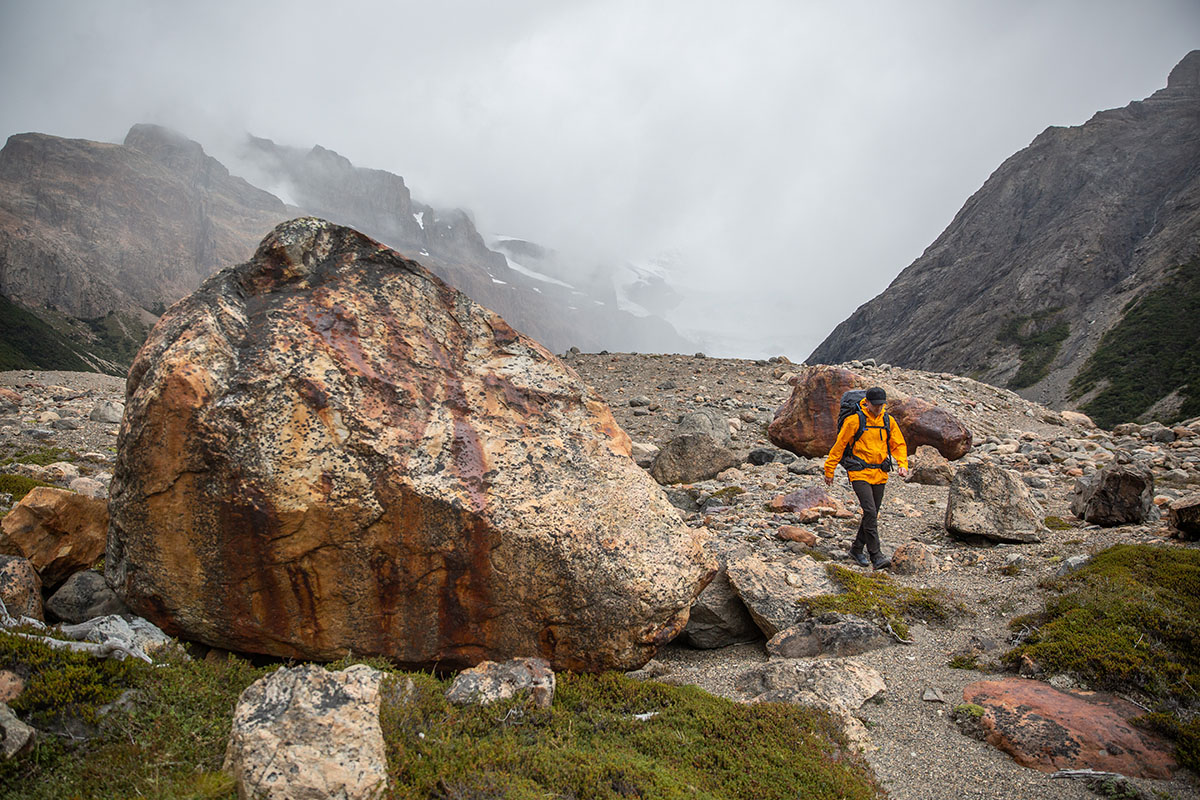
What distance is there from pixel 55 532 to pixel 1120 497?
56.9 feet

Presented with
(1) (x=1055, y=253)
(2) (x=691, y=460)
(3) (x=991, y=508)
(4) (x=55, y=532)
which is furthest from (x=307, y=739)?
(1) (x=1055, y=253)

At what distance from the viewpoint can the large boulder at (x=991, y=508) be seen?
10.8m

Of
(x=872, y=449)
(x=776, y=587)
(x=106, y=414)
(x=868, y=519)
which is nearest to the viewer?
(x=776, y=587)

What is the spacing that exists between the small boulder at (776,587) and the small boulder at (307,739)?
210 inches

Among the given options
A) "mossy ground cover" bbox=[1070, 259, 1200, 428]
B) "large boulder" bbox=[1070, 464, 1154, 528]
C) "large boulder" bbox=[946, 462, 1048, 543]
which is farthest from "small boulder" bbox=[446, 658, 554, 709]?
"mossy ground cover" bbox=[1070, 259, 1200, 428]

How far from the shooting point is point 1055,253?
155 meters

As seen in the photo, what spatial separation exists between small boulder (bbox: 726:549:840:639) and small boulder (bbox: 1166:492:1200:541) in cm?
574

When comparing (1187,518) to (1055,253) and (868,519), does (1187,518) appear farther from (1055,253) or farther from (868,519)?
(1055,253)

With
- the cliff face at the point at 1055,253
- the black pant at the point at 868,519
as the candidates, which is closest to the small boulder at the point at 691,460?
the black pant at the point at 868,519

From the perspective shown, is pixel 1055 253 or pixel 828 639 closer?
pixel 828 639

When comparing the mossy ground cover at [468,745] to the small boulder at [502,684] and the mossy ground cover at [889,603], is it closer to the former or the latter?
the small boulder at [502,684]

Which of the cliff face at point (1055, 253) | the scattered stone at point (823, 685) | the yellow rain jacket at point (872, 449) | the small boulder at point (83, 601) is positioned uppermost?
the cliff face at point (1055, 253)

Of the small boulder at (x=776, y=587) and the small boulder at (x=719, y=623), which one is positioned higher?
the small boulder at (x=776, y=587)

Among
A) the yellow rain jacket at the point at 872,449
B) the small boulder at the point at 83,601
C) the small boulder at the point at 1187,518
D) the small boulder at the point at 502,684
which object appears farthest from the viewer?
the yellow rain jacket at the point at 872,449
